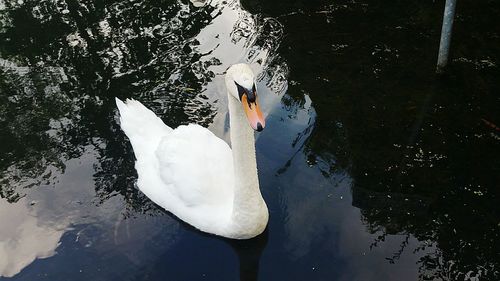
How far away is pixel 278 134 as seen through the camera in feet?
17.8

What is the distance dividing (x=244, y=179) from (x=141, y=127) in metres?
1.60

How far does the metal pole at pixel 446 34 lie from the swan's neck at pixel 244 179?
2863 millimetres

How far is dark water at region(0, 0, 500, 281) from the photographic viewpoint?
4258 mm

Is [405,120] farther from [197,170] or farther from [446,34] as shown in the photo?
[197,170]

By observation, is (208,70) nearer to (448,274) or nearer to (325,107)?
(325,107)

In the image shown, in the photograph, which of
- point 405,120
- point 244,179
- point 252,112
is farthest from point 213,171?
point 405,120

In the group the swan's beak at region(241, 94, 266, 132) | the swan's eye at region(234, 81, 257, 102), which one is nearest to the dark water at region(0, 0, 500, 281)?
the swan's beak at region(241, 94, 266, 132)

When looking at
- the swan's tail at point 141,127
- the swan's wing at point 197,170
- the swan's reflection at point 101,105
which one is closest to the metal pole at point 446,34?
the swan's reflection at point 101,105

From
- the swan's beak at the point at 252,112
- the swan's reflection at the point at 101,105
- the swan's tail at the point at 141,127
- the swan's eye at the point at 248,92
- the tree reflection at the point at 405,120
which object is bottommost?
the tree reflection at the point at 405,120

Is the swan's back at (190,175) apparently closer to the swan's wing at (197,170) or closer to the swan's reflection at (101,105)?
the swan's wing at (197,170)

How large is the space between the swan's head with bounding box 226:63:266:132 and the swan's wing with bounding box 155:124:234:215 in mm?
913

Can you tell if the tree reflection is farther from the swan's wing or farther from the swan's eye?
the swan's eye

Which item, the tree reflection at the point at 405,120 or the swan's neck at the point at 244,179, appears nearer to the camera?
the swan's neck at the point at 244,179

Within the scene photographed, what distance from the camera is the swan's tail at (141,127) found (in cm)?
505
